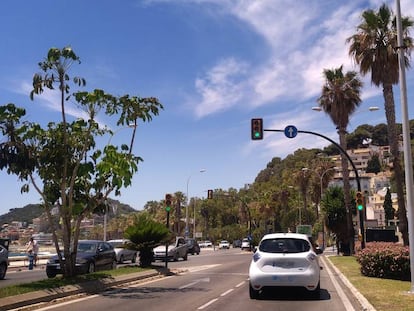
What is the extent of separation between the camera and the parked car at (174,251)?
114 feet

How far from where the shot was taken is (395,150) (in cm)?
2480

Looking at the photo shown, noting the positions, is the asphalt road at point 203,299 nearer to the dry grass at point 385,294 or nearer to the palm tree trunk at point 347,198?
the dry grass at point 385,294

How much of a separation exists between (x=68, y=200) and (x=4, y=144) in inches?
114

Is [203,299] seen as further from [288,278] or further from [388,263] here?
[388,263]

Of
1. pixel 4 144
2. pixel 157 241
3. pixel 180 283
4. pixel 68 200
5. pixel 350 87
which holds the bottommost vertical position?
pixel 180 283

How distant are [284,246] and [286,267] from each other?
655mm

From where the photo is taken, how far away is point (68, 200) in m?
16.5

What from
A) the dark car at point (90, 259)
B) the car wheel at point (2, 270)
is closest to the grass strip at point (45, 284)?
the dark car at point (90, 259)

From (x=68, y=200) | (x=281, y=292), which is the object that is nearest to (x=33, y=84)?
(x=68, y=200)

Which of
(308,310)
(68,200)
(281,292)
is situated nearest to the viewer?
(308,310)

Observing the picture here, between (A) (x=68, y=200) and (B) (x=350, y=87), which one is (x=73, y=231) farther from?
(B) (x=350, y=87)

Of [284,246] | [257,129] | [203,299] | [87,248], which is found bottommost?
[203,299]

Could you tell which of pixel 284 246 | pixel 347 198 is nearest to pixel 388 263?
pixel 284 246

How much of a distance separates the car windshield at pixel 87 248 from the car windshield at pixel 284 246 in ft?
35.4
